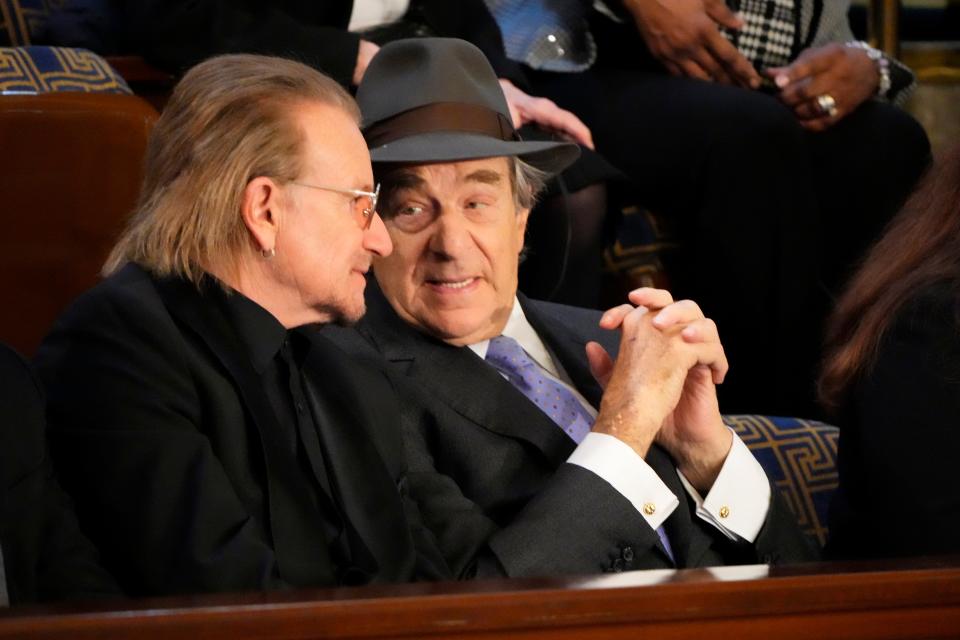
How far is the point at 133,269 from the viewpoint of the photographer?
152cm

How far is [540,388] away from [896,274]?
18.8 inches

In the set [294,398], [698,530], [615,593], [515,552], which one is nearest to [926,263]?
[698,530]

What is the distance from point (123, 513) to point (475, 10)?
1.72m

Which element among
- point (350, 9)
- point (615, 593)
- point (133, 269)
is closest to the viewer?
point (615, 593)

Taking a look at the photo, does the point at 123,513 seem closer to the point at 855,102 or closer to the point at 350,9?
the point at 350,9

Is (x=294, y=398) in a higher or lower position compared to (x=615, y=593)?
lower

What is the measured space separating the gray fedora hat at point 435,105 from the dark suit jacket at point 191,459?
1.47 ft

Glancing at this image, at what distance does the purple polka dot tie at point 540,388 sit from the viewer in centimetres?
188

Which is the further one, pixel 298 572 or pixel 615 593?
pixel 298 572

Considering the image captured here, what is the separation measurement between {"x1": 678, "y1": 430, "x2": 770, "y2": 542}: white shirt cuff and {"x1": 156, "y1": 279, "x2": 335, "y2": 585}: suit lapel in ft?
1.94

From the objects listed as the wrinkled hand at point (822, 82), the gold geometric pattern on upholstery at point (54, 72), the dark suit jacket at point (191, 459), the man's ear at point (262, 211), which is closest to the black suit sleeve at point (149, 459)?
the dark suit jacket at point (191, 459)

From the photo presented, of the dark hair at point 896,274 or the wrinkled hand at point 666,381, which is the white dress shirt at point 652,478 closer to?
the wrinkled hand at point 666,381

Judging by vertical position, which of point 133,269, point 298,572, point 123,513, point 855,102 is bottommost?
point 855,102

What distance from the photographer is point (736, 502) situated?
1841mm
